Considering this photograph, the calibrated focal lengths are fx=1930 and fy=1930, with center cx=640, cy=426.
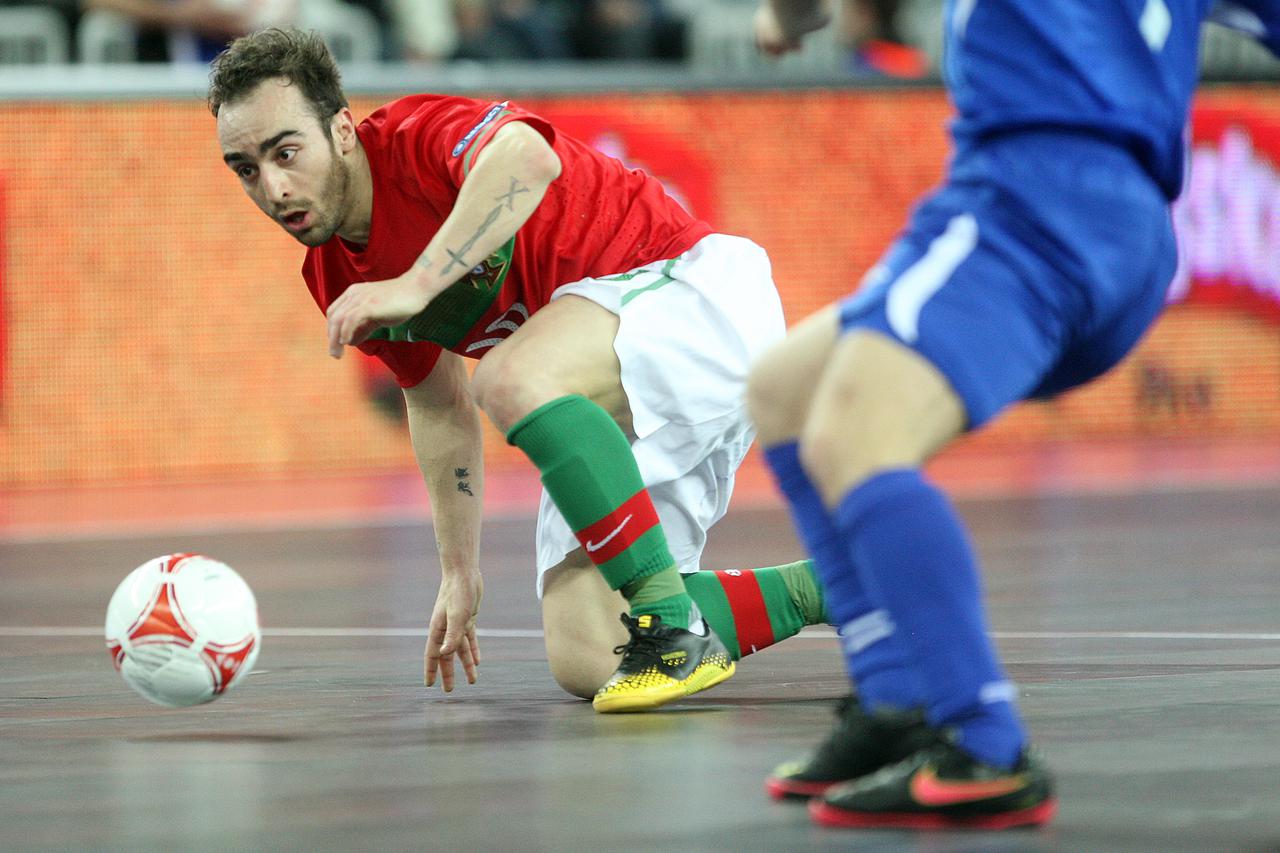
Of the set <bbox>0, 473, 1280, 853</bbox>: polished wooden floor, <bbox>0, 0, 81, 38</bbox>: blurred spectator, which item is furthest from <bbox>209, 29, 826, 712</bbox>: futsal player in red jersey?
<bbox>0, 0, 81, 38</bbox>: blurred spectator

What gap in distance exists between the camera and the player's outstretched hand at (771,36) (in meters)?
3.63

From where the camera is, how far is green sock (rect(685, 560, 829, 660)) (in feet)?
15.3

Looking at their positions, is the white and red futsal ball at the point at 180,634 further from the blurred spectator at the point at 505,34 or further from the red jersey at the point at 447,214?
the blurred spectator at the point at 505,34

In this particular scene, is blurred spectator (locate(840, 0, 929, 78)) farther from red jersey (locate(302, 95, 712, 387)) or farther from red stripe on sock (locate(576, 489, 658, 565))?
red stripe on sock (locate(576, 489, 658, 565))

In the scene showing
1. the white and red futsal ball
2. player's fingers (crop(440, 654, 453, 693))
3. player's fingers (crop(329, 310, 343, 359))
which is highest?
player's fingers (crop(329, 310, 343, 359))

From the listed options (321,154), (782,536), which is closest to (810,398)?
(321,154)

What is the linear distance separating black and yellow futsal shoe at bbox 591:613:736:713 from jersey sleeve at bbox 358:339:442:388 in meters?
0.98

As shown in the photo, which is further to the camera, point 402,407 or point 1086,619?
point 402,407

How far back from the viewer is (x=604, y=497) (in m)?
4.23

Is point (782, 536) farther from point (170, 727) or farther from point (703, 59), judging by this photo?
point (703, 59)

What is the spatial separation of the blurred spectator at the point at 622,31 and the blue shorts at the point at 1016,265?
37.7 feet

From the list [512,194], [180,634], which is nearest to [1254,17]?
[512,194]

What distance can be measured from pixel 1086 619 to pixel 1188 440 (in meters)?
8.48

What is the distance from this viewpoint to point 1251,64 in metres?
14.6
